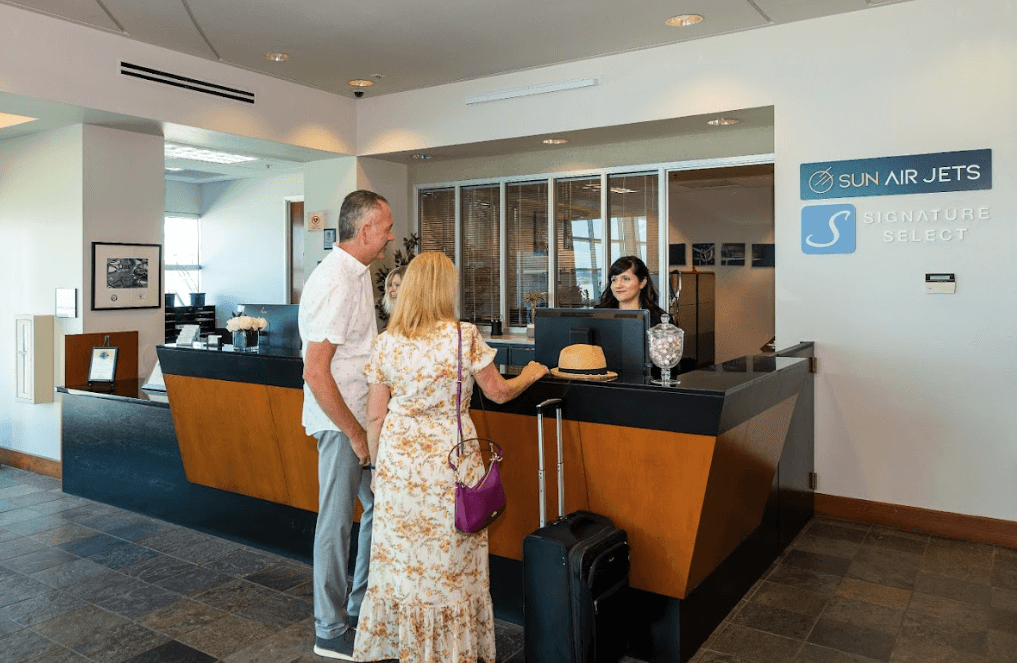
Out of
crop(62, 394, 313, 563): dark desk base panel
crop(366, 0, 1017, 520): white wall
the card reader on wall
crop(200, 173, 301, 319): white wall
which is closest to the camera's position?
crop(62, 394, 313, 563): dark desk base panel

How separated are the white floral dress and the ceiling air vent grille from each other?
13.8ft

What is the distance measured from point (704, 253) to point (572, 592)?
8.39 metres

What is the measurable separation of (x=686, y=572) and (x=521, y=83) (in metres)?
4.71

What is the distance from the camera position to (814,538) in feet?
15.9

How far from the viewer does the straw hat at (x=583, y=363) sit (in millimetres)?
3301

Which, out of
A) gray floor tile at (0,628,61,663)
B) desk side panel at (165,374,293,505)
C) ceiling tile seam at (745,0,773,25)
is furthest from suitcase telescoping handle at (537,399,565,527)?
ceiling tile seam at (745,0,773,25)

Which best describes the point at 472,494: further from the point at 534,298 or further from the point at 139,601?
the point at 534,298

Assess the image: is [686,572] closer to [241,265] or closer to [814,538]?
[814,538]

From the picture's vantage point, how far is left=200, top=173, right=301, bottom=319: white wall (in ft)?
38.9

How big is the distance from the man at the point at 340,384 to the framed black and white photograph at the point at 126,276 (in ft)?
12.5

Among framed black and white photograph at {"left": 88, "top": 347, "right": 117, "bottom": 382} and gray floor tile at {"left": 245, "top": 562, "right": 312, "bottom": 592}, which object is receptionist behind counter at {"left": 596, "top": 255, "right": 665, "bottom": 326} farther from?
framed black and white photograph at {"left": 88, "top": 347, "right": 117, "bottom": 382}

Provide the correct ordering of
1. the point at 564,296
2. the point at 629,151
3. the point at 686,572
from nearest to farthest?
A: the point at 686,572
the point at 629,151
the point at 564,296

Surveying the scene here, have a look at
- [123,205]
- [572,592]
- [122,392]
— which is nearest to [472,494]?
[572,592]

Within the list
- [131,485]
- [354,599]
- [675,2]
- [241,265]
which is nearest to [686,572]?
[354,599]
